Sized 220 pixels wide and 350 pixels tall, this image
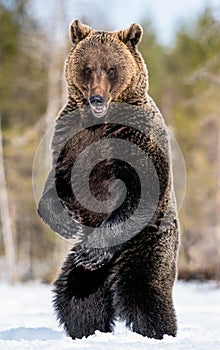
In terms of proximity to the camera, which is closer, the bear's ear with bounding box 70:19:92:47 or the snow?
the snow

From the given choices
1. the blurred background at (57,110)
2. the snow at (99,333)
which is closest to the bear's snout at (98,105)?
the snow at (99,333)

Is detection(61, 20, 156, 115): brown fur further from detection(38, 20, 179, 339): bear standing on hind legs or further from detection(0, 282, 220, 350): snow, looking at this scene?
detection(0, 282, 220, 350): snow

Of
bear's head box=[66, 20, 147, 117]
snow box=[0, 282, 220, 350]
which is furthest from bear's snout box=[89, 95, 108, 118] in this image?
snow box=[0, 282, 220, 350]

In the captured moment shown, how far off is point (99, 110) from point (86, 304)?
1.41m

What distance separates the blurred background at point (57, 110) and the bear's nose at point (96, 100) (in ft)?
30.9

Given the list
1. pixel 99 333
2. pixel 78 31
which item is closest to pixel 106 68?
pixel 78 31

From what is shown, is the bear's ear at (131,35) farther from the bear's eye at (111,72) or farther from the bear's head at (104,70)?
the bear's eye at (111,72)

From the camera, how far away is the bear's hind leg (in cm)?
513

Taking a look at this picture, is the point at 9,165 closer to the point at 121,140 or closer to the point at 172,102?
the point at 172,102

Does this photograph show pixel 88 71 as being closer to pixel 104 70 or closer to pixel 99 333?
pixel 104 70

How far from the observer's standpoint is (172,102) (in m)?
37.4

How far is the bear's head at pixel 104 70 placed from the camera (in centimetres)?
509

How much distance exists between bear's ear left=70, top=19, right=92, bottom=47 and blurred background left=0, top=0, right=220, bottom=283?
9.30m

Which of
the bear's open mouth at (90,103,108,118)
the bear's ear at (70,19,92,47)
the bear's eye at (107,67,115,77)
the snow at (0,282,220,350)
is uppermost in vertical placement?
the bear's ear at (70,19,92,47)
